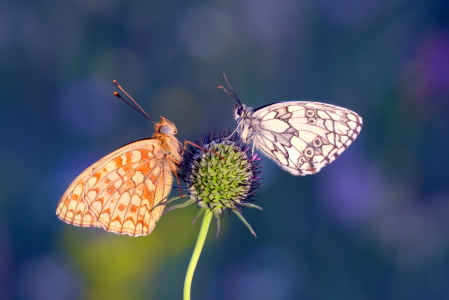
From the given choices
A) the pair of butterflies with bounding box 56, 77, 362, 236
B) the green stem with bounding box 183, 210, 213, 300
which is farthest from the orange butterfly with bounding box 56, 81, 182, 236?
the green stem with bounding box 183, 210, 213, 300

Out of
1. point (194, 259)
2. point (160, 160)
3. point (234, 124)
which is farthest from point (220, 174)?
point (234, 124)

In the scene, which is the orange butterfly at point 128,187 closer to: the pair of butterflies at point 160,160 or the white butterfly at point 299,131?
the pair of butterflies at point 160,160

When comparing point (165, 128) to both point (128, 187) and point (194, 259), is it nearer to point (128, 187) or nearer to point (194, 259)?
point (128, 187)

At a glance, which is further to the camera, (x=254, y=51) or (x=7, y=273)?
(x=254, y=51)

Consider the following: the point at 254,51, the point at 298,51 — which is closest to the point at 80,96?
the point at 254,51

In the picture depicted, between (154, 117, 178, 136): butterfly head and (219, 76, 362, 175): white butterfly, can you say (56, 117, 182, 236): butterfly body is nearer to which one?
(154, 117, 178, 136): butterfly head

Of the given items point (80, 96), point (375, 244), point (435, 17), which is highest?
point (435, 17)

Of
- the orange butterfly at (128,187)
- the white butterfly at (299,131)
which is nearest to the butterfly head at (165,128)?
the orange butterfly at (128,187)

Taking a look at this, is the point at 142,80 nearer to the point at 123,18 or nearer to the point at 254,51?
the point at 123,18
